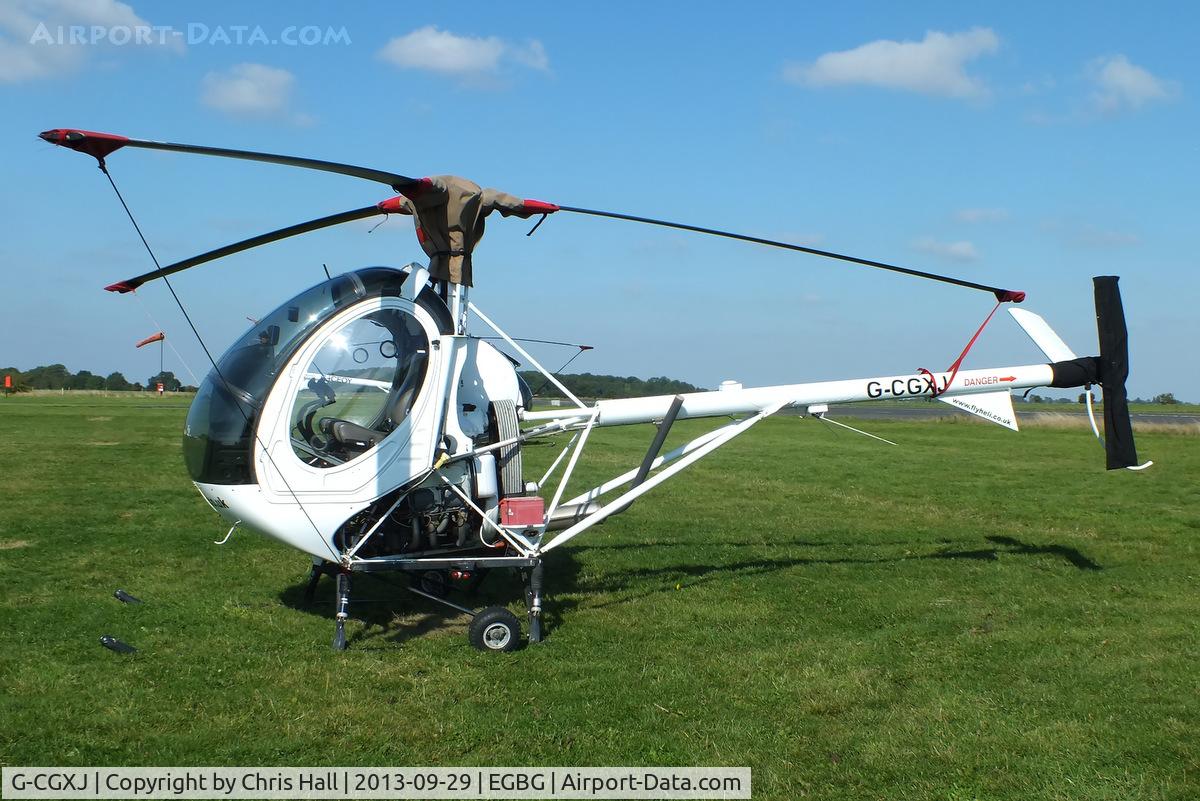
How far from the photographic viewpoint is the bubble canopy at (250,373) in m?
7.14

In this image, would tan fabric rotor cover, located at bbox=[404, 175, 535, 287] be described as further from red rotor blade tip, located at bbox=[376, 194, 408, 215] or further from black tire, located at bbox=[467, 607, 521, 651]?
black tire, located at bbox=[467, 607, 521, 651]

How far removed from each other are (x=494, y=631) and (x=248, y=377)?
272 centimetres

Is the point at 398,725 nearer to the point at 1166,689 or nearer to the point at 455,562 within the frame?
the point at 455,562

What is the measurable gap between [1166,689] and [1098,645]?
3.59 ft

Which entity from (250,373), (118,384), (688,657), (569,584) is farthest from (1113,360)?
(118,384)

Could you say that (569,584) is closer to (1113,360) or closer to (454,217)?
(454,217)

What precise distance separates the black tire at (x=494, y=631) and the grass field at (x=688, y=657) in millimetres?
118

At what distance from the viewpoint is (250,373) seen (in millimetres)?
7203

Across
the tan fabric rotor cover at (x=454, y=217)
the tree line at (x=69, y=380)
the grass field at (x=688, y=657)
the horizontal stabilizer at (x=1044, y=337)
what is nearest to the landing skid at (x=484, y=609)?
the grass field at (x=688, y=657)

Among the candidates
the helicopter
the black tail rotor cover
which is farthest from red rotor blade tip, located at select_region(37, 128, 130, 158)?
the black tail rotor cover

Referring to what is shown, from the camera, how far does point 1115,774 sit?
204 inches

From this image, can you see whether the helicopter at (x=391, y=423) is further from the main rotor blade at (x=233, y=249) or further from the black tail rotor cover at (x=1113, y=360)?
the black tail rotor cover at (x=1113, y=360)

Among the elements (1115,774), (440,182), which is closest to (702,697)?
(1115,774)

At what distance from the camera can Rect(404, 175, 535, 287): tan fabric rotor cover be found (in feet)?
24.2
